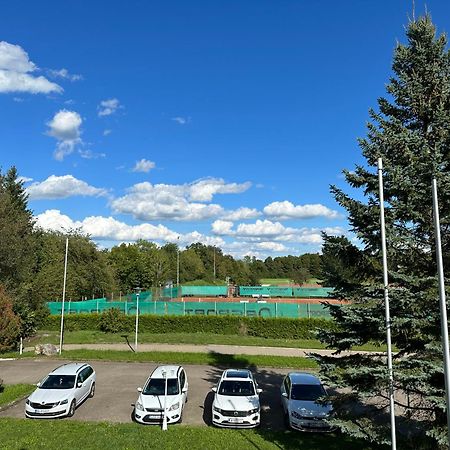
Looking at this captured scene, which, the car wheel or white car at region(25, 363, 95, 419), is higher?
white car at region(25, 363, 95, 419)

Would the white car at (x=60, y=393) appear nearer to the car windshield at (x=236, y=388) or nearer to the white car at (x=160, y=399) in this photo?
the white car at (x=160, y=399)

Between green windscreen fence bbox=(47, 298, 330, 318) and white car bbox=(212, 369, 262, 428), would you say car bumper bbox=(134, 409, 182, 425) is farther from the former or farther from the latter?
green windscreen fence bbox=(47, 298, 330, 318)

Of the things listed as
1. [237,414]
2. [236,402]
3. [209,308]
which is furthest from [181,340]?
[237,414]

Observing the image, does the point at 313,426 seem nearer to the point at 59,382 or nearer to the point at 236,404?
the point at 236,404

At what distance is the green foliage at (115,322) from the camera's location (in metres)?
35.2

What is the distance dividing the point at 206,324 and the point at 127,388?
15789 mm

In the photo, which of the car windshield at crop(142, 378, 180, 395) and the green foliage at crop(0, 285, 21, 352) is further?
the green foliage at crop(0, 285, 21, 352)

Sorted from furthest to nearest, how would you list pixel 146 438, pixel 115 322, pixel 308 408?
pixel 115 322 → pixel 308 408 → pixel 146 438

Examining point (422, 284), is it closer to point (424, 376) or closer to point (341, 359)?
point (424, 376)

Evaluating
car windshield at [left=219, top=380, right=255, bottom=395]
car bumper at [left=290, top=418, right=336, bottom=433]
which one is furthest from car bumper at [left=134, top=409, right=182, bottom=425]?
car bumper at [left=290, top=418, right=336, bottom=433]

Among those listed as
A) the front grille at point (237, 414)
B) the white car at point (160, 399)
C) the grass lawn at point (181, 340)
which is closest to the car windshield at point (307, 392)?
the front grille at point (237, 414)

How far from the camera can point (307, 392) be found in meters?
14.6

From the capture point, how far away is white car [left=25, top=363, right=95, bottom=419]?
14.8m

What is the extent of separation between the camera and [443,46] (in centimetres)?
1182
